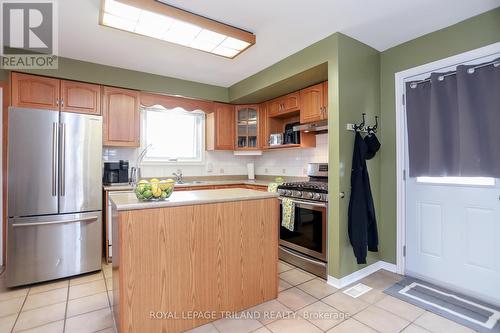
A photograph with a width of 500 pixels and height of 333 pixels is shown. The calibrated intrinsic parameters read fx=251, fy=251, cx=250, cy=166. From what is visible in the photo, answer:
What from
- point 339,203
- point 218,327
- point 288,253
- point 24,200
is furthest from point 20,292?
point 339,203

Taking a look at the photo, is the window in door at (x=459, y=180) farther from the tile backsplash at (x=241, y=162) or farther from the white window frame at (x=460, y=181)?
the tile backsplash at (x=241, y=162)

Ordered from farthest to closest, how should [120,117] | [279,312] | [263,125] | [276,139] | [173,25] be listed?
[263,125], [276,139], [120,117], [173,25], [279,312]

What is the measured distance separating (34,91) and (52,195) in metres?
1.40

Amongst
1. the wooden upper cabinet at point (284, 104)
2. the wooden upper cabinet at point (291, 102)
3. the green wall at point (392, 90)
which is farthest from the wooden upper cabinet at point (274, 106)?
the green wall at point (392, 90)

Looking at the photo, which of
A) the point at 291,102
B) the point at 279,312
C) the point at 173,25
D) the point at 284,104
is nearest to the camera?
the point at 279,312

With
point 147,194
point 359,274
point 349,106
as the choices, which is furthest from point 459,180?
point 147,194

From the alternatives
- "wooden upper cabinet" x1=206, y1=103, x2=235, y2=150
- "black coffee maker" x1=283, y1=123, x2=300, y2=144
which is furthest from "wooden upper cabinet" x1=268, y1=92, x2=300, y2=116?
"wooden upper cabinet" x1=206, y1=103, x2=235, y2=150

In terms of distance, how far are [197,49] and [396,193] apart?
2.80 meters

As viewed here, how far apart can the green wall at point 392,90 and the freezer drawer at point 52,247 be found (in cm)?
342

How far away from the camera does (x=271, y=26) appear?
98.2 inches

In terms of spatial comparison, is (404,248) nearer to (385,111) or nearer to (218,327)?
(385,111)

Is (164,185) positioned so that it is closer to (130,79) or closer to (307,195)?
Result: (307,195)

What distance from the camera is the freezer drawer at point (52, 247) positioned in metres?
2.56

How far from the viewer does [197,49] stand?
2816 mm
